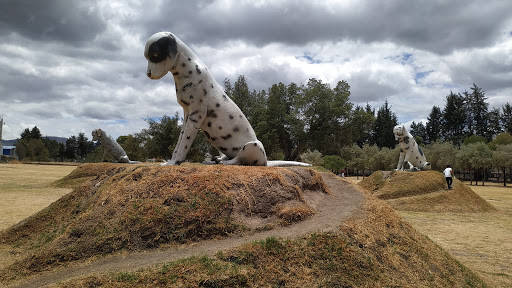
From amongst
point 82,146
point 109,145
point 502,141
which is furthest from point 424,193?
point 82,146

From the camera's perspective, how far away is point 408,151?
65.0ft

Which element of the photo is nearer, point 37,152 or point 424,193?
point 424,193

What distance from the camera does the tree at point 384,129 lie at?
6675 cm

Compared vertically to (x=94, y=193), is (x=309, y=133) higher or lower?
higher

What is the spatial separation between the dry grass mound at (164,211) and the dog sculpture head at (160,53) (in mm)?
2142

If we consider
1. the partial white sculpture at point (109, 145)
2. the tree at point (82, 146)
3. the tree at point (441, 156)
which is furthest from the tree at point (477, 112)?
the tree at point (82, 146)

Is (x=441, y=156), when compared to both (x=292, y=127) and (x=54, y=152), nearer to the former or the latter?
(x=292, y=127)

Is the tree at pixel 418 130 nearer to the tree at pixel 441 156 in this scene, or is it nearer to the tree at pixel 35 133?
the tree at pixel 441 156

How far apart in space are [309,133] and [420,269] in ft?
114

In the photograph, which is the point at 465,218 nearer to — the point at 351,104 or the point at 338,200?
the point at 338,200

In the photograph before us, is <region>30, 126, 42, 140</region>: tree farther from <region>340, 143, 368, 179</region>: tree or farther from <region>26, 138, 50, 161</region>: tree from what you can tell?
<region>340, 143, 368, 179</region>: tree

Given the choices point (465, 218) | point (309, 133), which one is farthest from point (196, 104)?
point (309, 133)

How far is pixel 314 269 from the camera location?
14.8ft

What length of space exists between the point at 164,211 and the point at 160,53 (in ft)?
11.4
